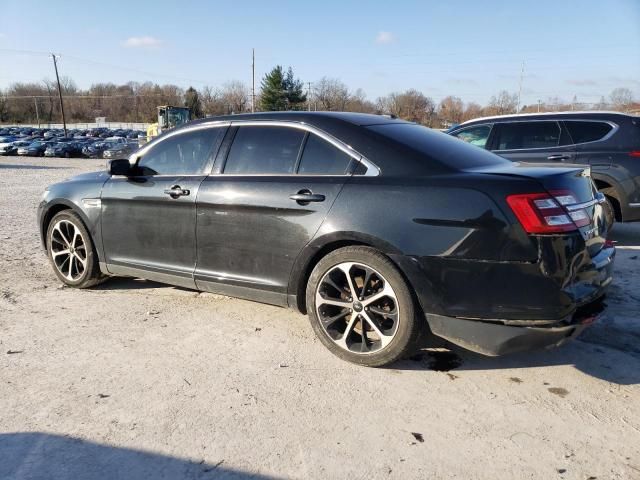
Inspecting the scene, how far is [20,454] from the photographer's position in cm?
243

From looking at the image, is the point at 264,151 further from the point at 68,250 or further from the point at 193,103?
the point at 193,103

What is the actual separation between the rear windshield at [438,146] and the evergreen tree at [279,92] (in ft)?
232

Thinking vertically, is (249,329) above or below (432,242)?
below

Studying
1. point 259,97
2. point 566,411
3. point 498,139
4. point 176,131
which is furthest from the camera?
point 259,97

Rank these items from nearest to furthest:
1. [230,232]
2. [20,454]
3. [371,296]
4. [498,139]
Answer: [20,454], [371,296], [230,232], [498,139]

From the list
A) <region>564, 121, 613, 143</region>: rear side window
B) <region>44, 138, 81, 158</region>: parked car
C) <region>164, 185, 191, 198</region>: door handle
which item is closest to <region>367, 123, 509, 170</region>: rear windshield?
<region>164, 185, 191, 198</region>: door handle

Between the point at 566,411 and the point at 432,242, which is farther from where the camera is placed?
the point at 432,242

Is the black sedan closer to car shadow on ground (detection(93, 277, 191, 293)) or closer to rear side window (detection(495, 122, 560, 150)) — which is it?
car shadow on ground (detection(93, 277, 191, 293))

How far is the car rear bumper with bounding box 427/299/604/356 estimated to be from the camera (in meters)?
2.84

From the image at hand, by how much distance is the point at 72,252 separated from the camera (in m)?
4.98

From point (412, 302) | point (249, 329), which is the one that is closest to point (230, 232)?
point (249, 329)

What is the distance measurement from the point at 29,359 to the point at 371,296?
92.2 inches

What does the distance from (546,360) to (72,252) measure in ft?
14.0

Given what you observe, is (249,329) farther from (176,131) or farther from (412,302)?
(176,131)
